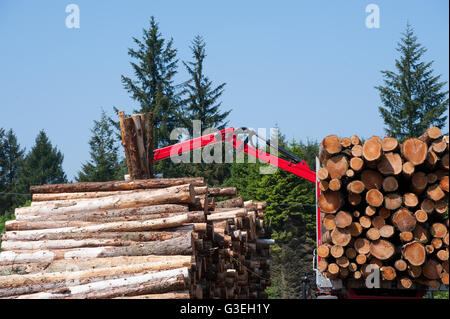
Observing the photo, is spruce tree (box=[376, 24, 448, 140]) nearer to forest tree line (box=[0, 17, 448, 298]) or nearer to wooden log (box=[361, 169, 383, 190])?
forest tree line (box=[0, 17, 448, 298])

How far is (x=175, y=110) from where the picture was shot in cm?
4334

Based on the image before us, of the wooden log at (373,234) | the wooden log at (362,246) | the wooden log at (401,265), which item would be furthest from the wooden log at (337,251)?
the wooden log at (401,265)

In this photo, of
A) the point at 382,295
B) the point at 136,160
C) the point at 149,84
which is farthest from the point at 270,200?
the point at 382,295

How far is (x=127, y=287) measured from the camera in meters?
9.19

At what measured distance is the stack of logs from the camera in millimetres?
9164

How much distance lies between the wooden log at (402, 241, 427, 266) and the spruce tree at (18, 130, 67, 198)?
45.6 meters

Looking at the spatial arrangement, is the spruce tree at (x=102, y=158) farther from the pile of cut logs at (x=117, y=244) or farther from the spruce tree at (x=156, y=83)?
the pile of cut logs at (x=117, y=244)

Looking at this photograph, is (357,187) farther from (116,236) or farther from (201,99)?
(201,99)

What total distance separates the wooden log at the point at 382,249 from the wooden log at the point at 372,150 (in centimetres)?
120

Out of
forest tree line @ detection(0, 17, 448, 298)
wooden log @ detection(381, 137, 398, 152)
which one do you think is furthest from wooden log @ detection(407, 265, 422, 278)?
forest tree line @ detection(0, 17, 448, 298)

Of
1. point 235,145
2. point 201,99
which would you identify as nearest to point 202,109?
point 201,99

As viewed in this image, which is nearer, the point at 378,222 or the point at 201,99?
the point at 378,222

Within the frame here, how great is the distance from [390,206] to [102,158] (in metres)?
36.3

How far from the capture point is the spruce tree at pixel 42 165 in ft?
171
